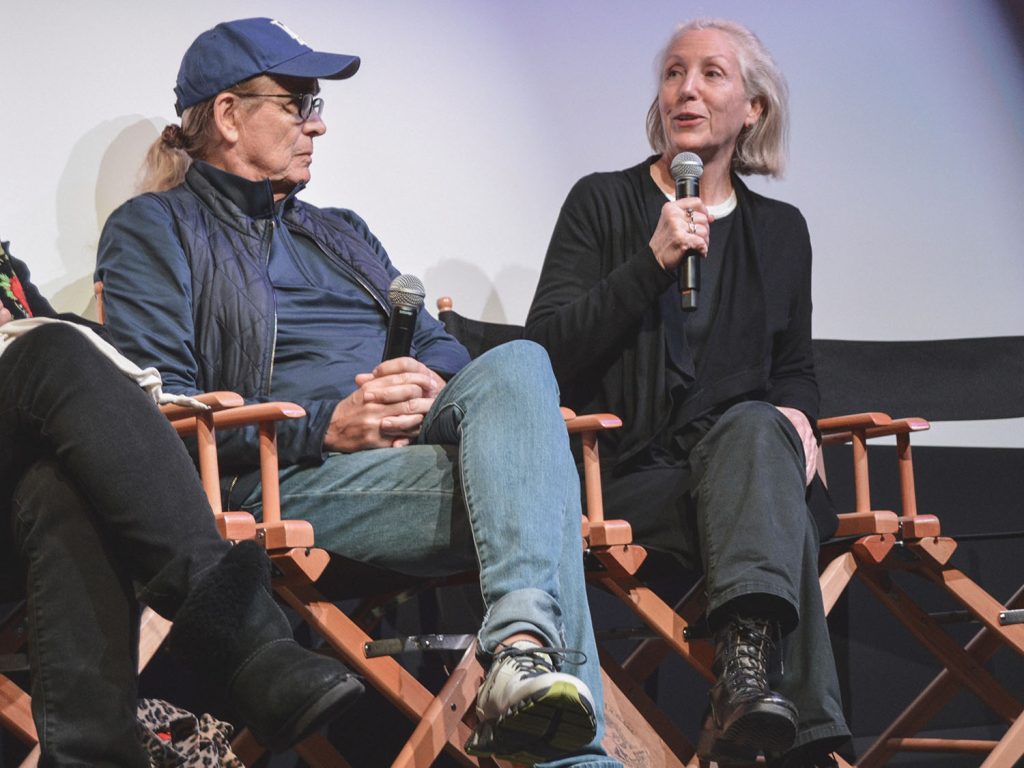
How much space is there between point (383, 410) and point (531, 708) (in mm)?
709

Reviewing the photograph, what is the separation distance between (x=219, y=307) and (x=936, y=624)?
1.72 meters

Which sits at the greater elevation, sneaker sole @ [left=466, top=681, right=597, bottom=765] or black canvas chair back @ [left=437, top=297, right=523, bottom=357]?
black canvas chair back @ [left=437, top=297, right=523, bottom=357]

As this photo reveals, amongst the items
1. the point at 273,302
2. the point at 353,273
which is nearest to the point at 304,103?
the point at 353,273

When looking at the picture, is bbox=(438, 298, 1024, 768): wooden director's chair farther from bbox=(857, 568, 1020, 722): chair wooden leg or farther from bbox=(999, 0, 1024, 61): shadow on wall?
bbox=(999, 0, 1024, 61): shadow on wall

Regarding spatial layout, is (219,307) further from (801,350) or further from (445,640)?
(801,350)

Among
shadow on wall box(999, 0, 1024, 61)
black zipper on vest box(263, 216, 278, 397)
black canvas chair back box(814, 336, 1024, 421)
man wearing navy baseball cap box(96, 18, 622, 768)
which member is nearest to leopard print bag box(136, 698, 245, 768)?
man wearing navy baseball cap box(96, 18, 622, 768)

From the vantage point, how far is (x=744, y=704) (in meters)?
2.24

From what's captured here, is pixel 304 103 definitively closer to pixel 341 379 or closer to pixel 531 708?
pixel 341 379

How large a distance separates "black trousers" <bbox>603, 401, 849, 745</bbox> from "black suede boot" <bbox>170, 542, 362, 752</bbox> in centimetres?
84

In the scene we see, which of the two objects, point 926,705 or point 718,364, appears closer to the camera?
point 718,364

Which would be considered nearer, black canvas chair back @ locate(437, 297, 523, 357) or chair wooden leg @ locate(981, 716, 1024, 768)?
chair wooden leg @ locate(981, 716, 1024, 768)

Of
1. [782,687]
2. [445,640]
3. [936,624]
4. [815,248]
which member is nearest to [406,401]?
[445,640]

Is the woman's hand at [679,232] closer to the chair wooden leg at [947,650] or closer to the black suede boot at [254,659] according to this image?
the chair wooden leg at [947,650]

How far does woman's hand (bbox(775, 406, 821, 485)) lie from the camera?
2.75 meters
